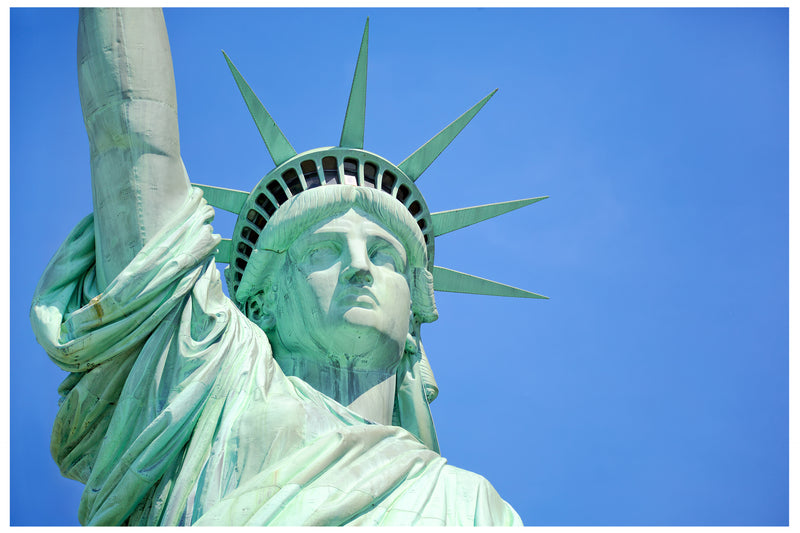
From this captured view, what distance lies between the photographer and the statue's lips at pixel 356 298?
351 inches

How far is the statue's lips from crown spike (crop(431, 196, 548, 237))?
6.95 feet

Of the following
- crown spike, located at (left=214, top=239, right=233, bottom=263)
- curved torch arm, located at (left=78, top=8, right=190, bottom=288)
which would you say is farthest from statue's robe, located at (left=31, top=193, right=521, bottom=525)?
crown spike, located at (left=214, top=239, right=233, bottom=263)

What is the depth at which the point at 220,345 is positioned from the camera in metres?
8.19

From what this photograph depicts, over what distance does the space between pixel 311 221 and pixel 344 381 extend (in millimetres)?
1389

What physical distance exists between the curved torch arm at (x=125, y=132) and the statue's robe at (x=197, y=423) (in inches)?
8.6

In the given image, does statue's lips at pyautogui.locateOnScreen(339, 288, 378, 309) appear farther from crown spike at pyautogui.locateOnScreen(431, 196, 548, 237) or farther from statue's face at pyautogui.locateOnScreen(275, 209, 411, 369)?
crown spike at pyautogui.locateOnScreen(431, 196, 548, 237)

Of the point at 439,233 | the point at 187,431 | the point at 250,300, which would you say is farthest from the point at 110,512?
the point at 439,233

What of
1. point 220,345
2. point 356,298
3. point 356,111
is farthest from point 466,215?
point 220,345

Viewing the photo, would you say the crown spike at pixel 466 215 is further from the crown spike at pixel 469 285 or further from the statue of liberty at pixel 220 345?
the statue of liberty at pixel 220 345

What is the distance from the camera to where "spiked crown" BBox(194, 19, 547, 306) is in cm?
1016

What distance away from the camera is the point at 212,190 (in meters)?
10.6

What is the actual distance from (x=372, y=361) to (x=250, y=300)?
132cm

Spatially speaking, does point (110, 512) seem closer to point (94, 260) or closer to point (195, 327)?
point (195, 327)

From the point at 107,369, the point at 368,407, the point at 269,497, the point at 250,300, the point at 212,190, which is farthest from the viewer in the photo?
the point at 212,190
